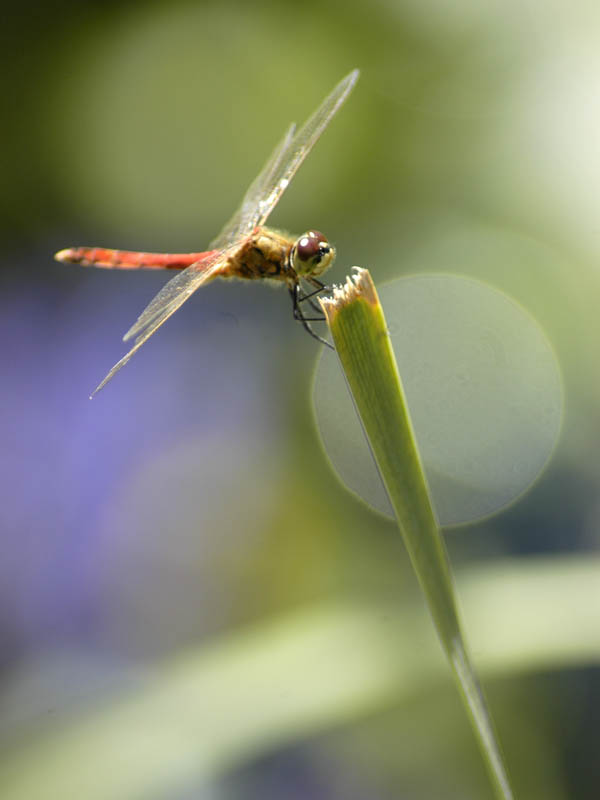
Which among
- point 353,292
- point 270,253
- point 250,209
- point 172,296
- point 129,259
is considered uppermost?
point 129,259

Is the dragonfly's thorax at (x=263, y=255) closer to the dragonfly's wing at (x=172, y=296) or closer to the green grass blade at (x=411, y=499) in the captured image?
the dragonfly's wing at (x=172, y=296)

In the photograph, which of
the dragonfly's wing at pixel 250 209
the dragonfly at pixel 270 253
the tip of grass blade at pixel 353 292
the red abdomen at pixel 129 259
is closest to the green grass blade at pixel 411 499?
the tip of grass blade at pixel 353 292

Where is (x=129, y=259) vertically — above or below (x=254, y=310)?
below

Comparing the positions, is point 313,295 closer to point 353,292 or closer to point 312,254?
point 312,254

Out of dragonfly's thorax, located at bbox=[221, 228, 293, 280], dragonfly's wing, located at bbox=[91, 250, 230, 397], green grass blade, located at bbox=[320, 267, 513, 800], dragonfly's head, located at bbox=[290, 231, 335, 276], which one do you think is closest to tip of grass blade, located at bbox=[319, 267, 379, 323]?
green grass blade, located at bbox=[320, 267, 513, 800]

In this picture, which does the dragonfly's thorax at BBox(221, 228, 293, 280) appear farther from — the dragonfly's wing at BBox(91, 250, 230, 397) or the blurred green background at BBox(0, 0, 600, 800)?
the blurred green background at BBox(0, 0, 600, 800)

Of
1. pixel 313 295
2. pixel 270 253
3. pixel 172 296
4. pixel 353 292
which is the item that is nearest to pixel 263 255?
pixel 270 253

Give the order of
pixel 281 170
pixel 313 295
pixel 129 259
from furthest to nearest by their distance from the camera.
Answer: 1. pixel 129 259
2. pixel 281 170
3. pixel 313 295
